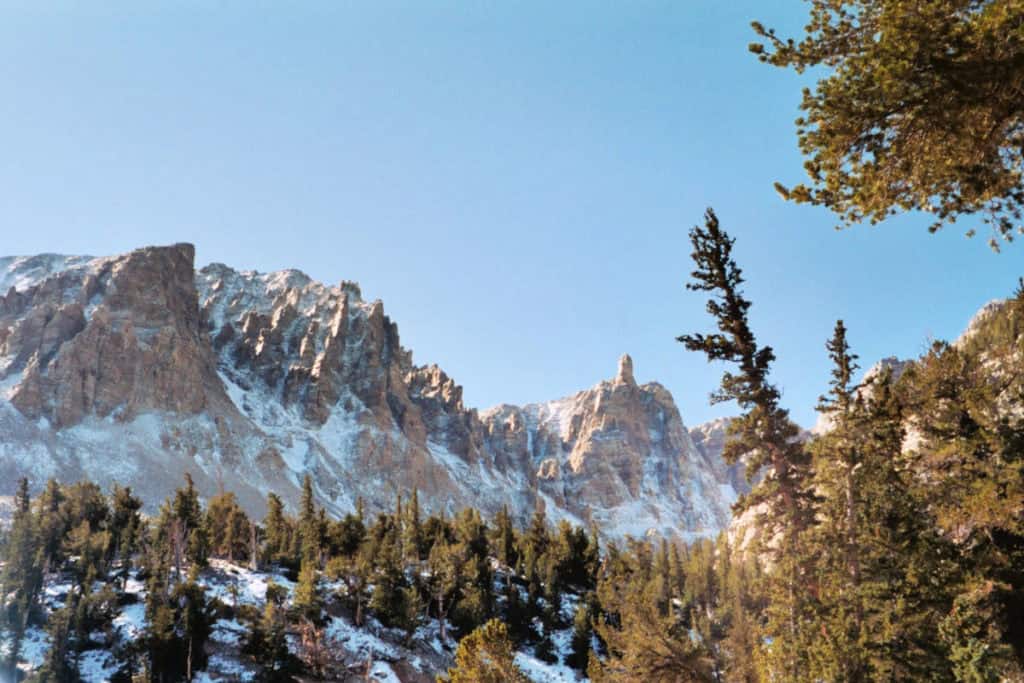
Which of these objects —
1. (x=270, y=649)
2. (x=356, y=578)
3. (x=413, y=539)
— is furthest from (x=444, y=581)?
(x=270, y=649)

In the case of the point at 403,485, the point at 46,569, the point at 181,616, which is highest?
the point at 403,485

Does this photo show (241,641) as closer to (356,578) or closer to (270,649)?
(270,649)

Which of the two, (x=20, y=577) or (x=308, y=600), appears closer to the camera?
(x=20, y=577)

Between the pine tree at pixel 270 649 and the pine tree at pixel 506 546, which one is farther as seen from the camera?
the pine tree at pixel 506 546

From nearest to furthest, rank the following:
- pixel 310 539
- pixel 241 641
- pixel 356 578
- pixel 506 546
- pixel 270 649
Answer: pixel 270 649, pixel 241 641, pixel 356 578, pixel 310 539, pixel 506 546

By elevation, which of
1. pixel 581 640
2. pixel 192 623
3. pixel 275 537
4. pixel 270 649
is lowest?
pixel 581 640

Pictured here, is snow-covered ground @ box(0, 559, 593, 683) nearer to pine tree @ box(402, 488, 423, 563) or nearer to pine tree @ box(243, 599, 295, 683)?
pine tree @ box(243, 599, 295, 683)

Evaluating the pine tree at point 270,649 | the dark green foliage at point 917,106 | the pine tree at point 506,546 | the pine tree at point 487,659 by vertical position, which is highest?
the pine tree at point 506,546

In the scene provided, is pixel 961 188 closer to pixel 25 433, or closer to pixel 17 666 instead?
pixel 17 666

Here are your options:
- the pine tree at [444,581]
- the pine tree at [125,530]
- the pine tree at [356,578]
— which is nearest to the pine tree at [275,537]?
the pine tree at [356,578]

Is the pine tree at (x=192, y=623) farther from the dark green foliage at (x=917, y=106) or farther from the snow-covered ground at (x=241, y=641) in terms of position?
the dark green foliage at (x=917, y=106)

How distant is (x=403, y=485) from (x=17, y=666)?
15136cm

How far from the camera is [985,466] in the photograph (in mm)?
16312

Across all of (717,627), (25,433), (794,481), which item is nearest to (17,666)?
(794,481)
